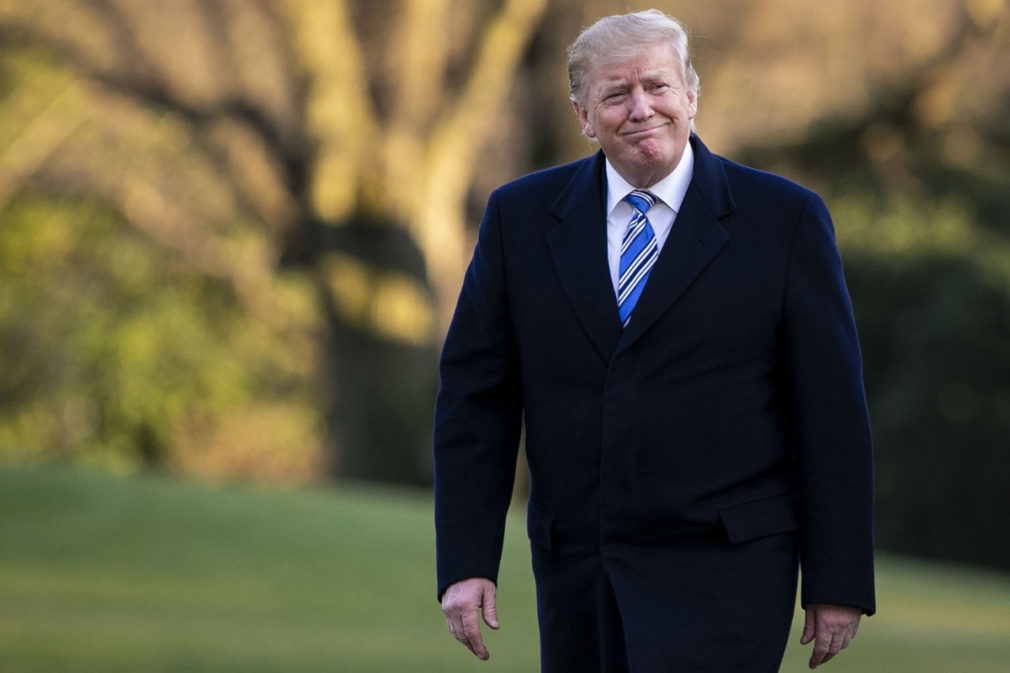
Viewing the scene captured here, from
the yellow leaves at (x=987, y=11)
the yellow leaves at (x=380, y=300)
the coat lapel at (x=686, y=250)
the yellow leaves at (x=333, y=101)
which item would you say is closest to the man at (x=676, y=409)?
the coat lapel at (x=686, y=250)

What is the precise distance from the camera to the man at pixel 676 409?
3592 millimetres

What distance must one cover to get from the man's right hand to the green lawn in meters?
5.09

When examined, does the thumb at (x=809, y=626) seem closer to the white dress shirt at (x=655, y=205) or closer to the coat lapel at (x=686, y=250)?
the coat lapel at (x=686, y=250)

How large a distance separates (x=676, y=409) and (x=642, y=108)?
611 millimetres

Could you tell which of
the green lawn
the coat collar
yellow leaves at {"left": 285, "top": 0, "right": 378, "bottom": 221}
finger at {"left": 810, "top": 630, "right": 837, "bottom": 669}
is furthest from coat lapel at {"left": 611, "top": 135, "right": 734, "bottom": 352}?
yellow leaves at {"left": 285, "top": 0, "right": 378, "bottom": 221}

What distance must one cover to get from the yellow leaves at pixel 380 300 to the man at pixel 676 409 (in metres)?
14.8

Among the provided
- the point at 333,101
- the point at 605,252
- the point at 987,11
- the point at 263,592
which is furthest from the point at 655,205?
the point at 987,11

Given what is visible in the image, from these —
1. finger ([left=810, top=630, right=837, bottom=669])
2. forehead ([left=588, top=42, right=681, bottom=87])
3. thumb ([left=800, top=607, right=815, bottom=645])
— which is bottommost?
finger ([left=810, top=630, right=837, bottom=669])

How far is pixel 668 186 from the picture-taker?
3768 millimetres

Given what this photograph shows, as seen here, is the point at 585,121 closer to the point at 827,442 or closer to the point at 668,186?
the point at 668,186

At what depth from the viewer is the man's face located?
12.0ft

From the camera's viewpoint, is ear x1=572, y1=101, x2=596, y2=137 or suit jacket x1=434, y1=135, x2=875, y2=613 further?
ear x1=572, y1=101, x2=596, y2=137

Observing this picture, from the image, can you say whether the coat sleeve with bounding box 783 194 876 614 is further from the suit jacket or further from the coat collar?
the coat collar

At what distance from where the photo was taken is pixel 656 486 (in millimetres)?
3619
